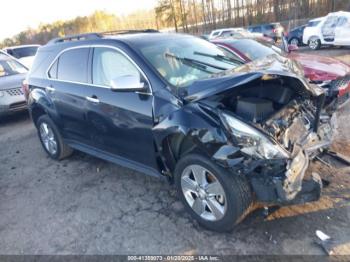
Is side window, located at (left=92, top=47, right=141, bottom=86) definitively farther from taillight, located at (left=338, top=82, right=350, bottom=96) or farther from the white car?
the white car

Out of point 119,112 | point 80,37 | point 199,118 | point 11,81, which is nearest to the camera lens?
point 199,118

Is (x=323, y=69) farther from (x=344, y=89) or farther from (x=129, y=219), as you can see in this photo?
(x=129, y=219)

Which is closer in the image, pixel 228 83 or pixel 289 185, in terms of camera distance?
pixel 289 185

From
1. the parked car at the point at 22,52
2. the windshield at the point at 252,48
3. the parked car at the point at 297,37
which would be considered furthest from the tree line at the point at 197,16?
the windshield at the point at 252,48

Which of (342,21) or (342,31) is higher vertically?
(342,21)

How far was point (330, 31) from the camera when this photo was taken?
14.8 metres

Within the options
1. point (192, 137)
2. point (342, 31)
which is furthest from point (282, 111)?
point (342, 31)

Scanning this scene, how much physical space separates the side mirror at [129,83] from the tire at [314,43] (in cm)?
1499

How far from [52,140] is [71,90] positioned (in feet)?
4.41

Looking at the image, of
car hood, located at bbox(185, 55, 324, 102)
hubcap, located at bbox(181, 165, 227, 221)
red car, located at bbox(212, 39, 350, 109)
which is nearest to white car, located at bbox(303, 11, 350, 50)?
red car, located at bbox(212, 39, 350, 109)

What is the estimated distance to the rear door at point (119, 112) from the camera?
3379mm

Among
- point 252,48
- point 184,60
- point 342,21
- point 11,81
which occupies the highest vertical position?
point 184,60

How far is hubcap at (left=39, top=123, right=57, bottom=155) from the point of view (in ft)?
17.1

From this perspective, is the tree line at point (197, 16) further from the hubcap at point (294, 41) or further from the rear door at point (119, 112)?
the rear door at point (119, 112)
